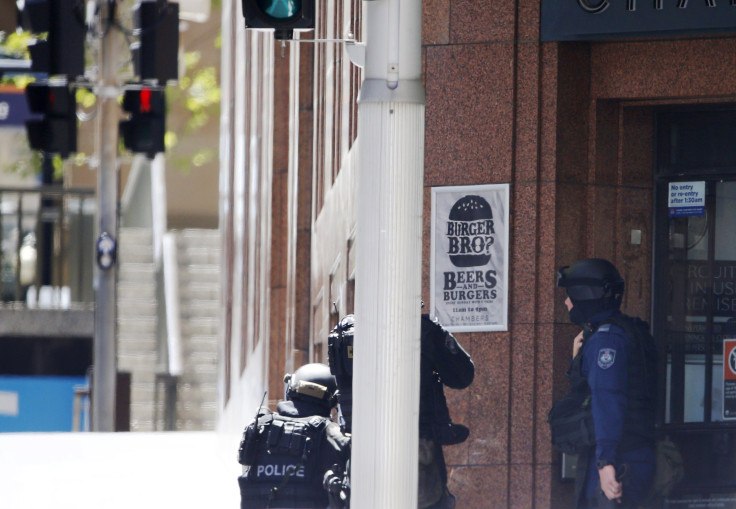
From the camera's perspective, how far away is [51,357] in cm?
2159

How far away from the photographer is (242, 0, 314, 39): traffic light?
5.46 metres

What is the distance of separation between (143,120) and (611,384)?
7485 millimetres

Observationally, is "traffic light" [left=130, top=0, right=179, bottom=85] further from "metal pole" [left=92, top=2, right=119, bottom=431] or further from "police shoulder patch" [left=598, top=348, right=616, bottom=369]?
"police shoulder patch" [left=598, top=348, right=616, bottom=369]

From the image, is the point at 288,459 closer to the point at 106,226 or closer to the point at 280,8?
the point at 280,8

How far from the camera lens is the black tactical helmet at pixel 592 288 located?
748cm

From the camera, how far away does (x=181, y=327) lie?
22000 millimetres

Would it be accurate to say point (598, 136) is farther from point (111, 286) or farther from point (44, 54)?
point (111, 286)

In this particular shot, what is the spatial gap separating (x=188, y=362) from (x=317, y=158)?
10257 mm

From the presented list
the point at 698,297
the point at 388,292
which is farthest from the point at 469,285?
the point at 388,292

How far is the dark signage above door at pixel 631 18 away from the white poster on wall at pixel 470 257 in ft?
3.44

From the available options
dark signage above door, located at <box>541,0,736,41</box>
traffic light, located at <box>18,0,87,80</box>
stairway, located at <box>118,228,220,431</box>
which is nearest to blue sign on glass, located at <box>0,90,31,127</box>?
stairway, located at <box>118,228,220,431</box>

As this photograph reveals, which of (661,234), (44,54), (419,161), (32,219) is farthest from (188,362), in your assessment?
(419,161)

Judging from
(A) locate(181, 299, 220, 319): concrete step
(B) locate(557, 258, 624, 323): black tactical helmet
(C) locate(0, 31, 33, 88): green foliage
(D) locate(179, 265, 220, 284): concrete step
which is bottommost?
(A) locate(181, 299, 220, 319): concrete step

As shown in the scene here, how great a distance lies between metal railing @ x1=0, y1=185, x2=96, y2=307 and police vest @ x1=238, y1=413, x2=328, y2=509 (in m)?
15.6
